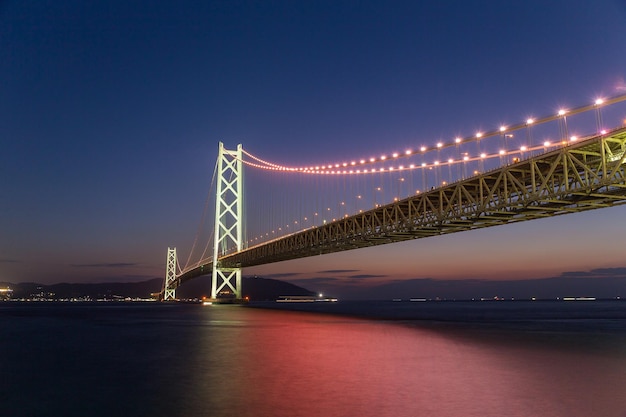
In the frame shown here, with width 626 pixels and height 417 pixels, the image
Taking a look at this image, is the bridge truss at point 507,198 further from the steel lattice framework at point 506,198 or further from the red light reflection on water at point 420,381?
the red light reflection on water at point 420,381

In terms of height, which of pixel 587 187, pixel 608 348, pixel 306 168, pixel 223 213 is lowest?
pixel 608 348

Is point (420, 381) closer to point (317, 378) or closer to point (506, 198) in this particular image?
point (317, 378)

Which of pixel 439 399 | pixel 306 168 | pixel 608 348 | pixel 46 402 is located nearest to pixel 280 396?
pixel 439 399

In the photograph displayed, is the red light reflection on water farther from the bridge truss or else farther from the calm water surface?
the bridge truss

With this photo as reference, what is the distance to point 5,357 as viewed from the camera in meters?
19.2

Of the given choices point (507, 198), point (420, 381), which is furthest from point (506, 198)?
point (420, 381)

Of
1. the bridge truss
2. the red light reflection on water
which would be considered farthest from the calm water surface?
the bridge truss

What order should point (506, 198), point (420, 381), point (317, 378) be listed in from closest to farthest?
point (420, 381)
point (317, 378)
point (506, 198)

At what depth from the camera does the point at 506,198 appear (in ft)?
92.9

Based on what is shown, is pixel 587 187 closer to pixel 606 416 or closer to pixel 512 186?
pixel 512 186

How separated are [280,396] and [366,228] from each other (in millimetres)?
33021

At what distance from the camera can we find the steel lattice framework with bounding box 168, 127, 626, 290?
2390cm

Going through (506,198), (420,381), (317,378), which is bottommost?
(420,381)

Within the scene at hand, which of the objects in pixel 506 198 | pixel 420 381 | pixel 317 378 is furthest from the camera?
pixel 506 198
